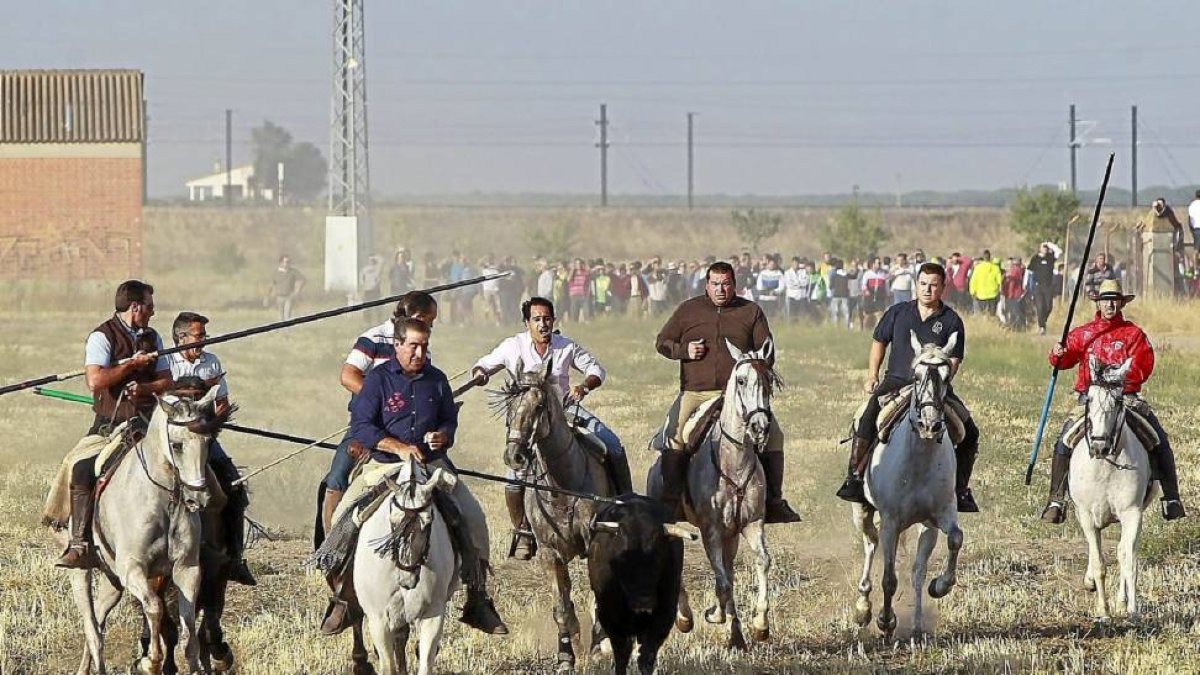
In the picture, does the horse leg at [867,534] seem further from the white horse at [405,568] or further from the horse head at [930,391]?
the white horse at [405,568]

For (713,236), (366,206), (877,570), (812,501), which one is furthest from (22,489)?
(713,236)

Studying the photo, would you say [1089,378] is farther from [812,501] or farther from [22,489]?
[22,489]

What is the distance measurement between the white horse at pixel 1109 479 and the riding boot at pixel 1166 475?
0.08 meters

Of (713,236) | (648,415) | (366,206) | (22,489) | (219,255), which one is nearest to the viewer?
(22,489)

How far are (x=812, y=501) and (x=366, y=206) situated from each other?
36.6 metres

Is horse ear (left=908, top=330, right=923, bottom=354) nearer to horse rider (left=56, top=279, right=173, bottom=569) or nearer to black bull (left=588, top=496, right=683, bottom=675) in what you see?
black bull (left=588, top=496, right=683, bottom=675)

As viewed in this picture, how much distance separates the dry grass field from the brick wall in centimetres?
2946

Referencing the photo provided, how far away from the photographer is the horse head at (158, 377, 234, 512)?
35.0 feet

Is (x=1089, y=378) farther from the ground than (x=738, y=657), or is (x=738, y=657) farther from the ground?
(x=1089, y=378)

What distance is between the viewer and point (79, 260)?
6325 centimetres

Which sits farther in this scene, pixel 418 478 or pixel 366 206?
pixel 366 206

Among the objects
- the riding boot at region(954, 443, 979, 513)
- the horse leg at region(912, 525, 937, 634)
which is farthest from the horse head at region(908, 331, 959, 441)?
the riding boot at region(954, 443, 979, 513)

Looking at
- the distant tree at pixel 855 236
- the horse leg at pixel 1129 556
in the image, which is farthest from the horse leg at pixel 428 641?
the distant tree at pixel 855 236

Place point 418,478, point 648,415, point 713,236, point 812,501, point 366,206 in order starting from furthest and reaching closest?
point 713,236
point 366,206
point 648,415
point 812,501
point 418,478
